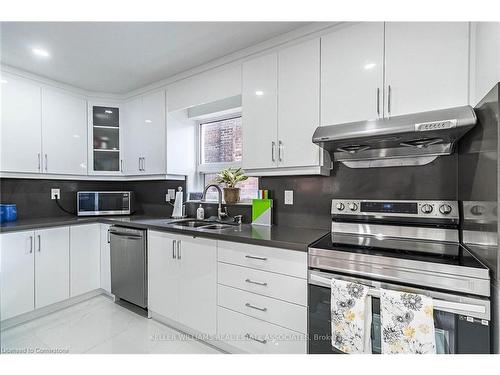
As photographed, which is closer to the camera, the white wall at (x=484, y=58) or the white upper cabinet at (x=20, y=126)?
→ the white wall at (x=484, y=58)

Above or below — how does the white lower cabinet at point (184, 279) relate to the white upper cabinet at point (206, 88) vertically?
below

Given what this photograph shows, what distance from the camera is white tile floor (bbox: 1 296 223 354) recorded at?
1743 mm

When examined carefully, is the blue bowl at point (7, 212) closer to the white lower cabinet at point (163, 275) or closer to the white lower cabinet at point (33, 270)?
the white lower cabinet at point (33, 270)

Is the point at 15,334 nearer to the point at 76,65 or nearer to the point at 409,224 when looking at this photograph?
the point at 76,65

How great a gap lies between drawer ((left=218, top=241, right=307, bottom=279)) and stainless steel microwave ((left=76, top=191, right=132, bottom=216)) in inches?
70.5

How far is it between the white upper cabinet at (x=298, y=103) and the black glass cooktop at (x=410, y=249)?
58 centimetres

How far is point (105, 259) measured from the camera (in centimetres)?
251

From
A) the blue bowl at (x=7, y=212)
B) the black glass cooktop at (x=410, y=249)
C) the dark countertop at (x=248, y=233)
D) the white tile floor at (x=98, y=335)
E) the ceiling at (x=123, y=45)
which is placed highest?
the ceiling at (x=123, y=45)

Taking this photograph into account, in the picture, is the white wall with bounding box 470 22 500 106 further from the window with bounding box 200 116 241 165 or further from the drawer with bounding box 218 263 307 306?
the window with bounding box 200 116 241 165

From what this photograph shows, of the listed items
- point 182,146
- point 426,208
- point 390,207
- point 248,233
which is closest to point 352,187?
point 390,207

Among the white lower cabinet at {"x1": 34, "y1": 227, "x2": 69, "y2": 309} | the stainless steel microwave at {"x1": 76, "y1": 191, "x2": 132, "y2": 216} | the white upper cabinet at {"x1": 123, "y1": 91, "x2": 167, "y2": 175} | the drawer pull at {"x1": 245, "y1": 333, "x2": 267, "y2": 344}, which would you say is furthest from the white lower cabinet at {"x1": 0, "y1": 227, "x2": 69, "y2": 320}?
the drawer pull at {"x1": 245, "y1": 333, "x2": 267, "y2": 344}

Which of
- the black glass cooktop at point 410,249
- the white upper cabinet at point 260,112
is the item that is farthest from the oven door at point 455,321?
the white upper cabinet at point 260,112

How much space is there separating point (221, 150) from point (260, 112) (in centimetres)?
90

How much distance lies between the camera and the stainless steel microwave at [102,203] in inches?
105
